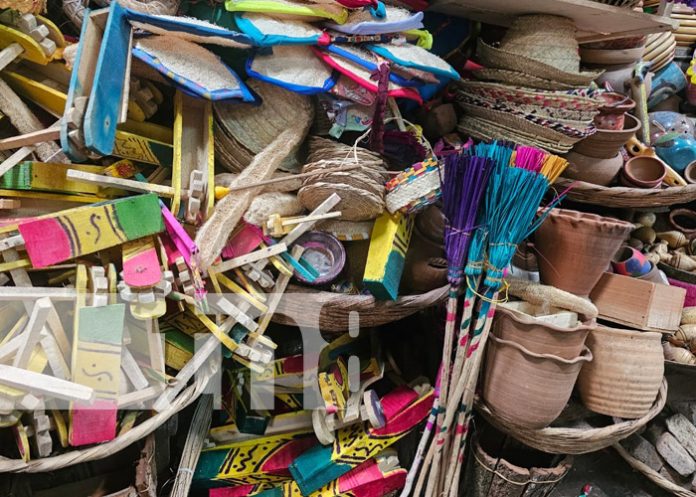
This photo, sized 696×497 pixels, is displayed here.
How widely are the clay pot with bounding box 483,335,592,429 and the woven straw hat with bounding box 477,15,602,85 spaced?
0.76 metres

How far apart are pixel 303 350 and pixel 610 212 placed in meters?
1.17

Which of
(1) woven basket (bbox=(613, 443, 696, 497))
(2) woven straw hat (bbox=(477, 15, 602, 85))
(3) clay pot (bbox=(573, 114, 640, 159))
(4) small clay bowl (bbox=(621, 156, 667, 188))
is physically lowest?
(1) woven basket (bbox=(613, 443, 696, 497))

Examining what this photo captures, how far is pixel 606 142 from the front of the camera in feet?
4.73

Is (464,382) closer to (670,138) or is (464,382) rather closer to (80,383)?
(80,383)

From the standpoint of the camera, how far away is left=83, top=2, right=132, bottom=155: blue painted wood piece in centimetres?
Result: 94

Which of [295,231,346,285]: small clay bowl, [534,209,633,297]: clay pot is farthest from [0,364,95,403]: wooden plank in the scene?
[534,209,633,297]: clay pot

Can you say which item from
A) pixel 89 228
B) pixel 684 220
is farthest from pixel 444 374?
pixel 684 220

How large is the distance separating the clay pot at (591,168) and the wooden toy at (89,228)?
3.94 feet

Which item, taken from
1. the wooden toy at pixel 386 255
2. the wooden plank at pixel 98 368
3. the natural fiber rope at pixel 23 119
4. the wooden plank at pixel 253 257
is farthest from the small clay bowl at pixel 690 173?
the natural fiber rope at pixel 23 119

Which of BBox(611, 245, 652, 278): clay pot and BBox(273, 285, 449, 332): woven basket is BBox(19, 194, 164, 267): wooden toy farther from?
BBox(611, 245, 652, 278): clay pot

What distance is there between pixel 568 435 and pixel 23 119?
5.19 feet

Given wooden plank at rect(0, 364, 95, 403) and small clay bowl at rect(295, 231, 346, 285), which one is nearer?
wooden plank at rect(0, 364, 95, 403)

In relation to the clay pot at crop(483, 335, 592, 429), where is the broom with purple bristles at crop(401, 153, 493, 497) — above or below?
above

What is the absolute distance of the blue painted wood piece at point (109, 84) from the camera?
94 cm
